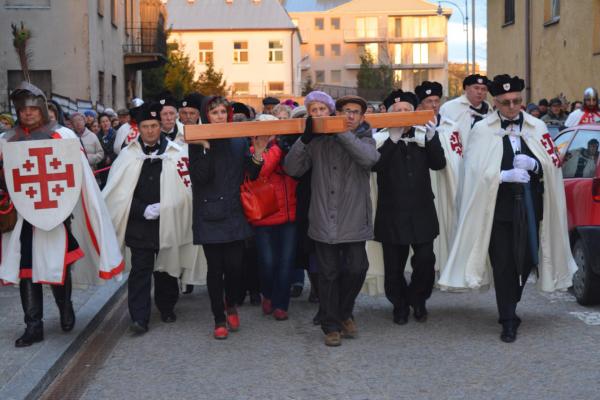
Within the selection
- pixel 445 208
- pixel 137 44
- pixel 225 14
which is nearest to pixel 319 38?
pixel 225 14

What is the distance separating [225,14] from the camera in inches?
3140

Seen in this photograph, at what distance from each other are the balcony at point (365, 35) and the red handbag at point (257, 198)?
9744 cm

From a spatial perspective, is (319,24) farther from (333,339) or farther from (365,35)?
Answer: (333,339)

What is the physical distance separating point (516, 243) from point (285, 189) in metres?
1.94

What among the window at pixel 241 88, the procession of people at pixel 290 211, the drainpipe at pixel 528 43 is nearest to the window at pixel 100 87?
the drainpipe at pixel 528 43

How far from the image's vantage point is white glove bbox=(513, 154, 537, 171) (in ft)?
24.7

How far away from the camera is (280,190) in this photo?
8.23 meters

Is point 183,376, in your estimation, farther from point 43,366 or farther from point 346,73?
point 346,73

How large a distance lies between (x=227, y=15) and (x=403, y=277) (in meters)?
73.2

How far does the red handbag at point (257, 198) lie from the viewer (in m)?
7.82

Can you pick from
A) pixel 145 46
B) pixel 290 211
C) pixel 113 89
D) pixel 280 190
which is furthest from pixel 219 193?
pixel 145 46

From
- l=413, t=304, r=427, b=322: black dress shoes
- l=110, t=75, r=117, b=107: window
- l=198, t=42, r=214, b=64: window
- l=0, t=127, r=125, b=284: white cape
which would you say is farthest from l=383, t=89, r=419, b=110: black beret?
l=198, t=42, r=214, b=64: window

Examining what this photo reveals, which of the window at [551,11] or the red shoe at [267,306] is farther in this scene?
the window at [551,11]

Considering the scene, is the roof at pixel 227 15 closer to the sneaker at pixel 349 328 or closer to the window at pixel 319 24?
the window at pixel 319 24
